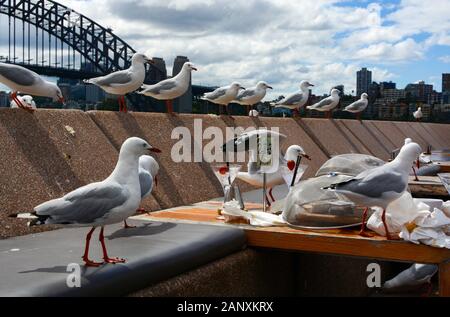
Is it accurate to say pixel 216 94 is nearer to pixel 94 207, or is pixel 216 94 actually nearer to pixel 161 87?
pixel 161 87

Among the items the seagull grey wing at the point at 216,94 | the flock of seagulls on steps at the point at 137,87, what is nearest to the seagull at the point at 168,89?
the flock of seagulls on steps at the point at 137,87

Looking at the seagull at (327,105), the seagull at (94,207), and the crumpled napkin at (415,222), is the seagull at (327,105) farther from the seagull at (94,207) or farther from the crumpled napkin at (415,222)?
the seagull at (94,207)

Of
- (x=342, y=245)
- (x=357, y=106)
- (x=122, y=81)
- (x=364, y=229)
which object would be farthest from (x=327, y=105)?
(x=342, y=245)

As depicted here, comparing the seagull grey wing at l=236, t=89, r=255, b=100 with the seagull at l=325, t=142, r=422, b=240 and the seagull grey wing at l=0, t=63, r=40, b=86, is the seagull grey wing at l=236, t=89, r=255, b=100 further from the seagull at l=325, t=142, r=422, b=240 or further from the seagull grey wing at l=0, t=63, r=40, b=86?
the seagull at l=325, t=142, r=422, b=240

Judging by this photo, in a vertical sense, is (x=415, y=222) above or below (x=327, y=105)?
below

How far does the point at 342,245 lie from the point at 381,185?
0.48m

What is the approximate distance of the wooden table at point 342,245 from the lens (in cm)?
356

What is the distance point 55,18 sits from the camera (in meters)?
68.3

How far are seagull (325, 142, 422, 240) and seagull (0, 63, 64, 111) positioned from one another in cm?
264

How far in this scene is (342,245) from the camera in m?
3.83

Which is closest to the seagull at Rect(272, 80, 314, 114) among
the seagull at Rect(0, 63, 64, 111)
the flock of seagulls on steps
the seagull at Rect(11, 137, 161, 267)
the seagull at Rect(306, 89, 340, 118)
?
the flock of seagulls on steps

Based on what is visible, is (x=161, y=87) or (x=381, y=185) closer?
(x=381, y=185)

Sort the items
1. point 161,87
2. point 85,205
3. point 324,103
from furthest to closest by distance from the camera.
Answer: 1. point 324,103
2. point 161,87
3. point 85,205

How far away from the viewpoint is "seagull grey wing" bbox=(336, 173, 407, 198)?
3.63 meters
